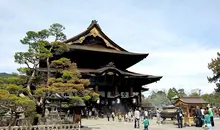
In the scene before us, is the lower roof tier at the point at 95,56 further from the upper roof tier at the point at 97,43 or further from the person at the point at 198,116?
the person at the point at 198,116

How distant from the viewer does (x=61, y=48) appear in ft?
62.7

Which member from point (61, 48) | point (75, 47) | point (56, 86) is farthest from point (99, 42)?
point (56, 86)

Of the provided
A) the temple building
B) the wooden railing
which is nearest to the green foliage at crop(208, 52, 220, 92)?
the temple building

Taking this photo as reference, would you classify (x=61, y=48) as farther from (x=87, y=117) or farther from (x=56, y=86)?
(x=87, y=117)

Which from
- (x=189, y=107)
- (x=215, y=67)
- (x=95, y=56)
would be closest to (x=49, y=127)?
(x=189, y=107)

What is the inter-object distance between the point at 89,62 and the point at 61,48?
61.7ft

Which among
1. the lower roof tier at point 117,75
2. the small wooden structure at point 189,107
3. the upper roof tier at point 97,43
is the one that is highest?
the upper roof tier at point 97,43

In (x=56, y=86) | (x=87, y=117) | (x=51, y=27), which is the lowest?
(x=87, y=117)

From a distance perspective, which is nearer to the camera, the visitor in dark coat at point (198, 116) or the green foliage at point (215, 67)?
the visitor in dark coat at point (198, 116)

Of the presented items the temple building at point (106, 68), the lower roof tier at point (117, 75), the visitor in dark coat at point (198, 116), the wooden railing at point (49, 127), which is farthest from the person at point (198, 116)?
the lower roof tier at point (117, 75)

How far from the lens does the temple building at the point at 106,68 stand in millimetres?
33406

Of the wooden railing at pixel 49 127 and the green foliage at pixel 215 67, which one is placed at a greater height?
the green foliage at pixel 215 67

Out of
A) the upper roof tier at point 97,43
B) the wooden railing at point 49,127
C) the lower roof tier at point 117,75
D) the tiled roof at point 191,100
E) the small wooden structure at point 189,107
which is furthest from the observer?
the upper roof tier at point 97,43

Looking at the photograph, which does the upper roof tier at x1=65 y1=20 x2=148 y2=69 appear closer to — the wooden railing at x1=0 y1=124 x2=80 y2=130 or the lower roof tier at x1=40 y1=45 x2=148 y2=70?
the lower roof tier at x1=40 y1=45 x2=148 y2=70
